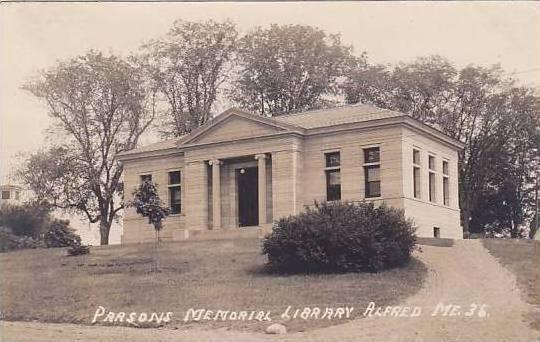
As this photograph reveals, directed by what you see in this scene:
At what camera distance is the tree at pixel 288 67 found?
43344mm

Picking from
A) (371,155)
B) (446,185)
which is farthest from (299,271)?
(446,185)

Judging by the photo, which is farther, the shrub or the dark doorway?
the shrub

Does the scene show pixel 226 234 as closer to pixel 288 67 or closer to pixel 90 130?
pixel 90 130

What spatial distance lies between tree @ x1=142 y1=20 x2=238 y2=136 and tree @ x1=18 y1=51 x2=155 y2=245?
1.24m

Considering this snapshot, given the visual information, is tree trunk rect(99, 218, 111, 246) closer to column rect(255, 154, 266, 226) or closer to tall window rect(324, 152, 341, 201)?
column rect(255, 154, 266, 226)

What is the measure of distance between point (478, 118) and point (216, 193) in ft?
54.0

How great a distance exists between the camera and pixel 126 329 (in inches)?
677

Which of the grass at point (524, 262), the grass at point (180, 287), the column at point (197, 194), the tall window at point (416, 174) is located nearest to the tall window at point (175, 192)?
the column at point (197, 194)

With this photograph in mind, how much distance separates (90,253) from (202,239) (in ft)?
17.2

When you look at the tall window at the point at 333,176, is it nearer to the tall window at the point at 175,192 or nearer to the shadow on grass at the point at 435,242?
the shadow on grass at the point at 435,242

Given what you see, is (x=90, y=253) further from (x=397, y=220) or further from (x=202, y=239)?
(x=397, y=220)

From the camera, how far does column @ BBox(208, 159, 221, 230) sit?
33938 millimetres

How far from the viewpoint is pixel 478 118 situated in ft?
142

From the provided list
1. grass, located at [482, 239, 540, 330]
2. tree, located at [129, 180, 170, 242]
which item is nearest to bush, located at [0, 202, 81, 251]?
tree, located at [129, 180, 170, 242]
